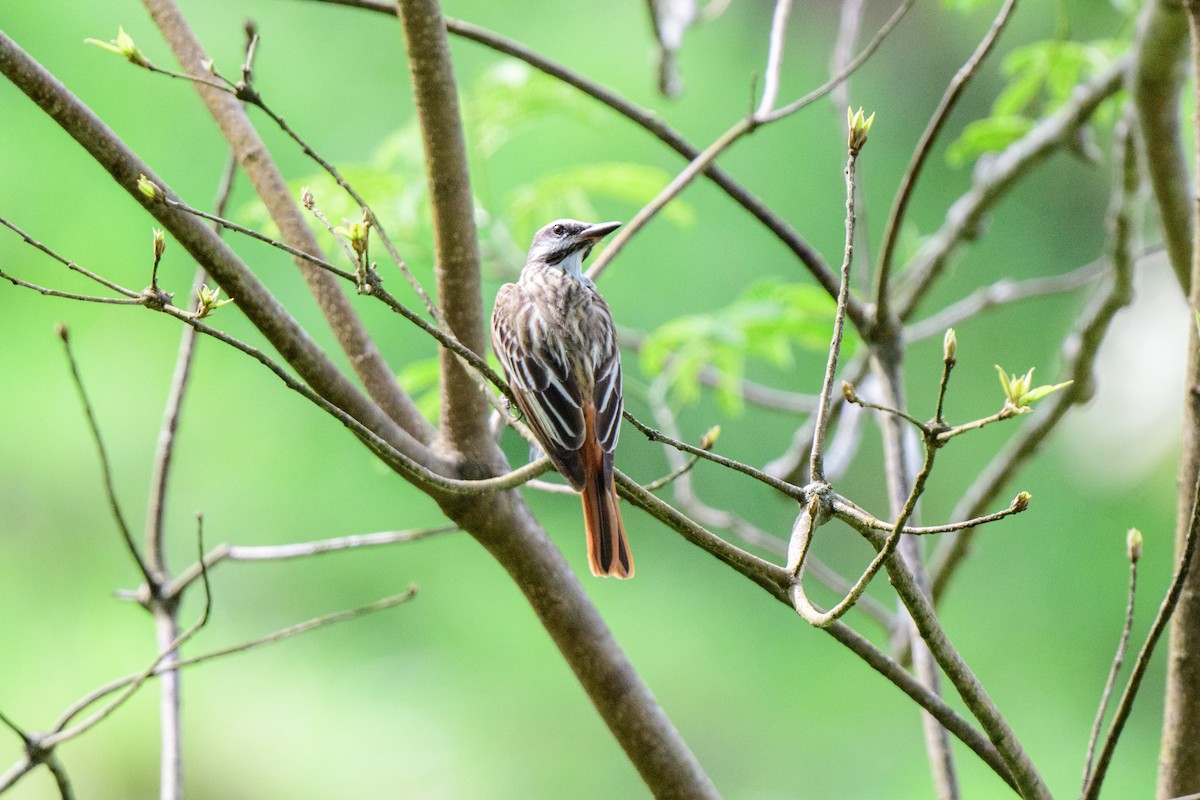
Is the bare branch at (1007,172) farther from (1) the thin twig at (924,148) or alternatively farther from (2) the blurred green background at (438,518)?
(2) the blurred green background at (438,518)

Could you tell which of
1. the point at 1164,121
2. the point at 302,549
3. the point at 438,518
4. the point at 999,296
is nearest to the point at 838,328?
the point at 302,549

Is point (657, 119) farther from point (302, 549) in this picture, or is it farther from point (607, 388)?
point (302, 549)

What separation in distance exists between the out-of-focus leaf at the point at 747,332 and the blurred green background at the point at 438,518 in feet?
4.38

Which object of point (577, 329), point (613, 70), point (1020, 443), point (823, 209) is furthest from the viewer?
point (823, 209)

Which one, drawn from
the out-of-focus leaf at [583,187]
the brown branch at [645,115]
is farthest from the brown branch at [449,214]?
the out-of-focus leaf at [583,187]

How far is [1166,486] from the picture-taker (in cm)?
372

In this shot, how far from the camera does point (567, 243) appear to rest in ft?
7.77

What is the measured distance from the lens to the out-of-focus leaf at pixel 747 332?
82.4 inches

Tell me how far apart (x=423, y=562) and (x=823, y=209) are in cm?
187

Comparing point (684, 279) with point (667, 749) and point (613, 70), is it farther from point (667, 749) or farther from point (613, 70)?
point (667, 749)

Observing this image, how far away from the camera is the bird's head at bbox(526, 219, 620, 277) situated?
2.34m

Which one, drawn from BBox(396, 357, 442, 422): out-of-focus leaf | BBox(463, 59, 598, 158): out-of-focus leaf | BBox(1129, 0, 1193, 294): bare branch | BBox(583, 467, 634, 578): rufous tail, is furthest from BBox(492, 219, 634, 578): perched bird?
BBox(1129, 0, 1193, 294): bare branch

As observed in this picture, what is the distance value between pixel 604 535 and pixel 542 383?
0.92 ft

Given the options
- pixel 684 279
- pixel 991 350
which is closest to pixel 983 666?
pixel 991 350
